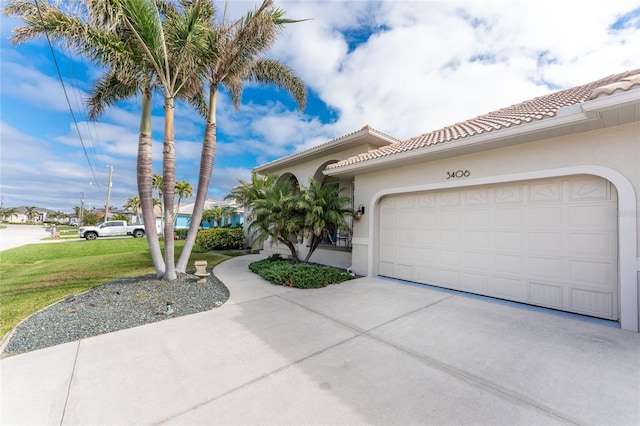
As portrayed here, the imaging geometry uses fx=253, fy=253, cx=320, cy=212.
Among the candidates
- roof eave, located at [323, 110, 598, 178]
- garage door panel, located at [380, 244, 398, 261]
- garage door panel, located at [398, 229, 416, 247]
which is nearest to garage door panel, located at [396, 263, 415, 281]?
garage door panel, located at [380, 244, 398, 261]

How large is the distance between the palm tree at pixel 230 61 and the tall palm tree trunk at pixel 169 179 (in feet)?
1.75

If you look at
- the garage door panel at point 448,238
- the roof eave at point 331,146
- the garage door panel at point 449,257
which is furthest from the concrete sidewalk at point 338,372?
the roof eave at point 331,146

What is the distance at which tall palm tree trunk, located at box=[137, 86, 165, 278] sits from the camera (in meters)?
6.93

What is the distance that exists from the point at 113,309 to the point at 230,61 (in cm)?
699

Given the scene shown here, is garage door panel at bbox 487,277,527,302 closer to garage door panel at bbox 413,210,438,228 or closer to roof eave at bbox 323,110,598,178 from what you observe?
garage door panel at bbox 413,210,438,228

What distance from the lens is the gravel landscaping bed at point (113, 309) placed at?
4.15 meters

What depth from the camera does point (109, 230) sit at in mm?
25312

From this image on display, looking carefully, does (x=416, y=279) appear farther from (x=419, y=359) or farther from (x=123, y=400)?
(x=123, y=400)

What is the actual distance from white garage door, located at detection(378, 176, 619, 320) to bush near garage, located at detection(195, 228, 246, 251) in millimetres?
12306

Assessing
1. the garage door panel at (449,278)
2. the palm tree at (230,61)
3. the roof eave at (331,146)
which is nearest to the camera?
the garage door panel at (449,278)

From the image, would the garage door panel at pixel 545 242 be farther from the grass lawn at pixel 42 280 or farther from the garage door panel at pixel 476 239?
the grass lawn at pixel 42 280

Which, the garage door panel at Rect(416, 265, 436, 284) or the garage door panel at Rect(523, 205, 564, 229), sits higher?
the garage door panel at Rect(523, 205, 564, 229)

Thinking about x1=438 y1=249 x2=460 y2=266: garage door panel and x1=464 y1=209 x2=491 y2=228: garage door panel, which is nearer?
x1=464 y1=209 x2=491 y2=228: garage door panel

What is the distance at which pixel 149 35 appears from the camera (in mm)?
6258
